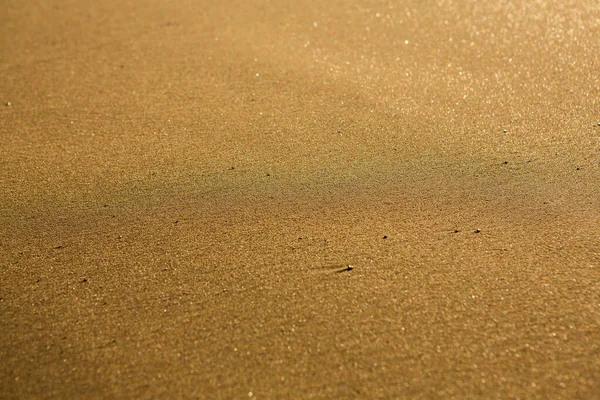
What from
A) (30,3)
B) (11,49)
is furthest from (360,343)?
(30,3)

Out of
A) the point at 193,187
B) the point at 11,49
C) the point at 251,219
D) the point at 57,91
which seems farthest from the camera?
the point at 11,49

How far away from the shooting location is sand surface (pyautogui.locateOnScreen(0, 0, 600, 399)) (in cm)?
103

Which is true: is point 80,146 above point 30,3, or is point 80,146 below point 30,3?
below

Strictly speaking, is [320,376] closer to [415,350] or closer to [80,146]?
[415,350]

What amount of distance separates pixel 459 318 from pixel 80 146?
113cm

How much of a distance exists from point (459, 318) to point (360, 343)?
19 centimetres

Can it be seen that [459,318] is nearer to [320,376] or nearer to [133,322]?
[320,376]

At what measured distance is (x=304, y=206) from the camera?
1.42 metres

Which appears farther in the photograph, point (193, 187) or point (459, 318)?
point (193, 187)

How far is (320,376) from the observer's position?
100 centimetres

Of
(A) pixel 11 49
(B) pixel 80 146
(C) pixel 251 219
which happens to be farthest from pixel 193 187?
(A) pixel 11 49

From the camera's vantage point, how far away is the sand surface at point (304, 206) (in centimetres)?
103

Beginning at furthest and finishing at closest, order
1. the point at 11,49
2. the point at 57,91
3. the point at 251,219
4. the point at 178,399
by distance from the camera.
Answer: the point at 11,49 < the point at 57,91 < the point at 251,219 < the point at 178,399

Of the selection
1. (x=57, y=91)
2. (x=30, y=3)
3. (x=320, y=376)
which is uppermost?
(x=30, y=3)
